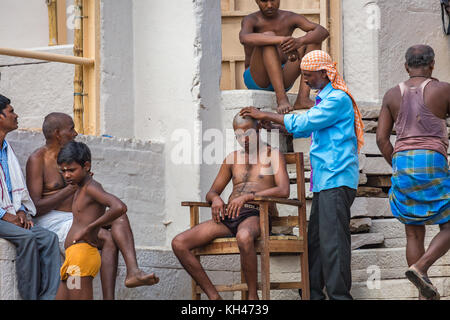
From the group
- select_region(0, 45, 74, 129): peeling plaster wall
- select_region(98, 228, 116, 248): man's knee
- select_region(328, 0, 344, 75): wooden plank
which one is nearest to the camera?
select_region(98, 228, 116, 248): man's knee

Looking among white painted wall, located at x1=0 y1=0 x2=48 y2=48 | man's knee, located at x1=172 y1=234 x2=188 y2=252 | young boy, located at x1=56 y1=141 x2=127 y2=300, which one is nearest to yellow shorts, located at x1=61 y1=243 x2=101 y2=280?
young boy, located at x1=56 y1=141 x2=127 y2=300

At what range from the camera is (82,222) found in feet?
19.5

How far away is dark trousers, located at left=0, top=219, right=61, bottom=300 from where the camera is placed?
5.96m

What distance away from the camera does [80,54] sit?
26.4 feet

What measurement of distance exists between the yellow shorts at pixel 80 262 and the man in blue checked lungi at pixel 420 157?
6.27 feet

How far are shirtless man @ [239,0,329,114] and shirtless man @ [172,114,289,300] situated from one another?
110 cm

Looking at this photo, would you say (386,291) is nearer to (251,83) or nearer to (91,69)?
(251,83)

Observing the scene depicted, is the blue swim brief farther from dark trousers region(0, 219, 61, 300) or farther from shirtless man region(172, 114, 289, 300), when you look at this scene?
dark trousers region(0, 219, 61, 300)

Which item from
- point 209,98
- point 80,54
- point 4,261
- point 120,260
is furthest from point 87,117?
point 4,261

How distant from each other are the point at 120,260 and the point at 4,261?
104cm

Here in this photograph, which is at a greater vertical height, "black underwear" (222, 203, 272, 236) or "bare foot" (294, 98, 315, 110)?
"bare foot" (294, 98, 315, 110)

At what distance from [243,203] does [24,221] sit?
4.56ft

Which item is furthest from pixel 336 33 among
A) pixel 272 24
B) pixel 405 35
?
pixel 272 24

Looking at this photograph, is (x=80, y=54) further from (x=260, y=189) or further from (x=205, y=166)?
(x=260, y=189)
